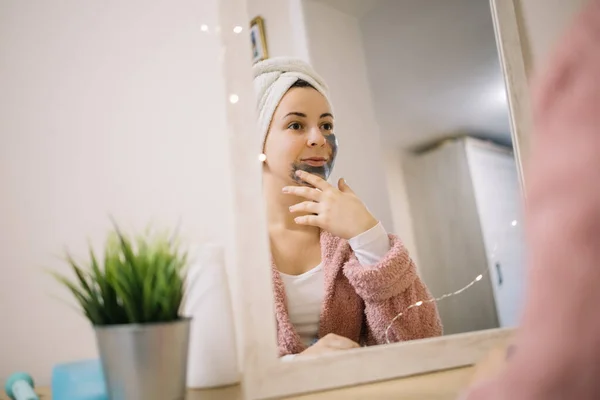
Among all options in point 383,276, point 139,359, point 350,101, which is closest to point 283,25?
point 350,101

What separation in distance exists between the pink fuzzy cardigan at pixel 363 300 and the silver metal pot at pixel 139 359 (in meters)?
0.23

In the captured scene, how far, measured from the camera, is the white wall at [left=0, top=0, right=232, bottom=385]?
0.63 metres

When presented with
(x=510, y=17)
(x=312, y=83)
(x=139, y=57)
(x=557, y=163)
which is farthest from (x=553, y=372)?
(x=510, y=17)

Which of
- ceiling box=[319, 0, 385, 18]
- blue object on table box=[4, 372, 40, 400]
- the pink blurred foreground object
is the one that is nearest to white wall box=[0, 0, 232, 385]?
blue object on table box=[4, 372, 40, 400]

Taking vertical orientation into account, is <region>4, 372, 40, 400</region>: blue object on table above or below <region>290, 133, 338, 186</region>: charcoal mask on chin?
below

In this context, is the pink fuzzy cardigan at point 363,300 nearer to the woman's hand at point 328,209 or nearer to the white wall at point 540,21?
the woman's hand at point 328,209

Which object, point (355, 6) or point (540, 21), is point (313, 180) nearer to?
point (355, 6)

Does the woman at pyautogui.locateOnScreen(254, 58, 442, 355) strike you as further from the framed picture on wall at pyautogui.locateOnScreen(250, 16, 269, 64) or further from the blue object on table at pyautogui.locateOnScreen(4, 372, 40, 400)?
the blue object on table at pyautogui.locateOnScreen(4, 372, 40, 400)

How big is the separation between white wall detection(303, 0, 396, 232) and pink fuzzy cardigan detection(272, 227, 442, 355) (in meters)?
0.08

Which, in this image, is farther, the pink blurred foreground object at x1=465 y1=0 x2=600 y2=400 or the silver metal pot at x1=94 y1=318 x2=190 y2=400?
the silver metal pot at x1=94 y1=318 x2=190 y2=400

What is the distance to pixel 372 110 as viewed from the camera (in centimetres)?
72

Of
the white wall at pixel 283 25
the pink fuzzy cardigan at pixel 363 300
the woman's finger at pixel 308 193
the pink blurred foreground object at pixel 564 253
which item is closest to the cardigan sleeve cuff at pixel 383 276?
the pink fuzzy cardigan at pixel 363 300

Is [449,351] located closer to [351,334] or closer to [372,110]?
[351,334]

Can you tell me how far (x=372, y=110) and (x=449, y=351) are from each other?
0.38 m
